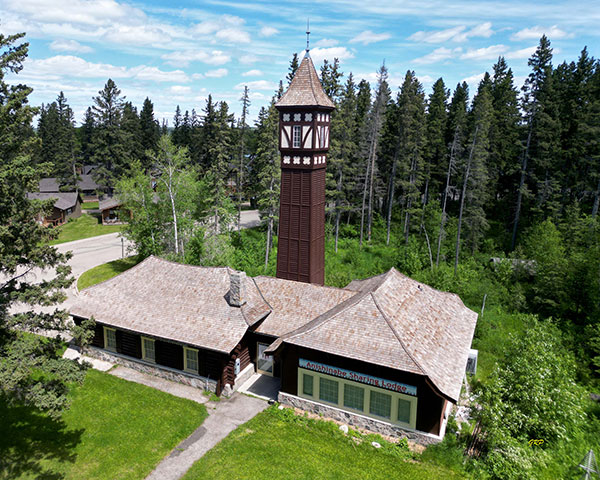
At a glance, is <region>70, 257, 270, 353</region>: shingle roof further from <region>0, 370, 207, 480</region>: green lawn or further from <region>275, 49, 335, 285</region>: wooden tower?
<region>275, 49, 335, 285</region>: wooden tower

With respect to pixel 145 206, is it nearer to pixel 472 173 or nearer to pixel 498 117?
pixel 472 173

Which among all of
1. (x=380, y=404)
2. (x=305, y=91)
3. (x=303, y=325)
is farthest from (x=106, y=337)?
(x=305, y=91)

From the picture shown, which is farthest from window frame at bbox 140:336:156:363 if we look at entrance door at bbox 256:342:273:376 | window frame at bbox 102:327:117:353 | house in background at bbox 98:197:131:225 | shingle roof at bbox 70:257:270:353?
house in background at bbox 98:197:131:225

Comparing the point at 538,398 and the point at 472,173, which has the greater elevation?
the point at 472,173

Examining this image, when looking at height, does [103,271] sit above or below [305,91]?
below

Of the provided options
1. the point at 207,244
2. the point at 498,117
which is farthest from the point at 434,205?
the point at 207,244

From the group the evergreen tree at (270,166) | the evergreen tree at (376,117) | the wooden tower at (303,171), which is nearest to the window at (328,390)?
the wooden tower at (303,171)

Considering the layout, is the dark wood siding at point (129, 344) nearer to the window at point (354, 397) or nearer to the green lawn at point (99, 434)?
the green lawn at point (99, 434)

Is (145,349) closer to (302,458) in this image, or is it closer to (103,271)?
(302,458)
